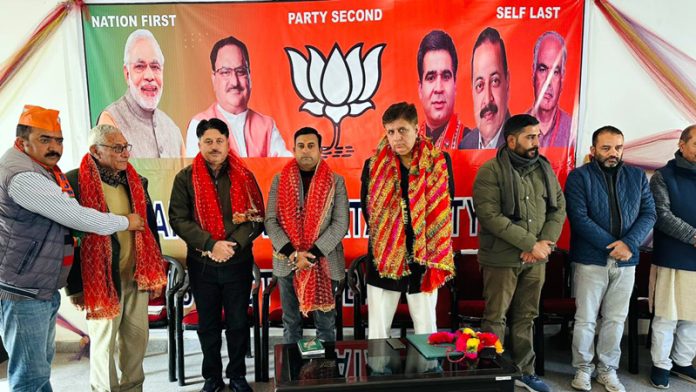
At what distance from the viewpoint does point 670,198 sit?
3086mm

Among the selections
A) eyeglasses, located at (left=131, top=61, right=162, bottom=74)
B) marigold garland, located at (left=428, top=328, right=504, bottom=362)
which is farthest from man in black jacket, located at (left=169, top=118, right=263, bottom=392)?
marigold garland, located at (left=428, top=328, right=504, bottom=362)

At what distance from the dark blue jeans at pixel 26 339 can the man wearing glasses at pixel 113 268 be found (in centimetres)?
23

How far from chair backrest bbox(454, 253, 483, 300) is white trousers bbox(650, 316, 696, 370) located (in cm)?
113

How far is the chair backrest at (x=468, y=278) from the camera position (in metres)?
3.54

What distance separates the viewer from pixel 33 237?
213 cm

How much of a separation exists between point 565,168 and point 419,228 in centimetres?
169

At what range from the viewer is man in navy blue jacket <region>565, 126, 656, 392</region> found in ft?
9.61

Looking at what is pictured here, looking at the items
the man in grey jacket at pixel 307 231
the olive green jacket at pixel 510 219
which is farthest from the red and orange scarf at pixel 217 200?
the olive green jacket at pixel 510 219

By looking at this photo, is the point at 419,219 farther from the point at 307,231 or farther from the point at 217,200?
the point at 217,200

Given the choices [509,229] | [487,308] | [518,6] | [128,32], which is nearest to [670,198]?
[509,229]

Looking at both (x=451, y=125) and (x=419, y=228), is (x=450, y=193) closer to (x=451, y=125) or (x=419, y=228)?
(x=419, y=228)

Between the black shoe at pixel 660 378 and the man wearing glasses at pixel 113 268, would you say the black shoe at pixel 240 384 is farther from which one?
the black shoe at pixel 660 378

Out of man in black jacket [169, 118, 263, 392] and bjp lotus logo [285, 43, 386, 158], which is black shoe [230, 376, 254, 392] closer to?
man in black jacket [169, 118, 263, 392]

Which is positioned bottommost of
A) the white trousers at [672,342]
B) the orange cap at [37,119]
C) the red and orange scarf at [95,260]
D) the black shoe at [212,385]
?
the black shoe at [212,385]
